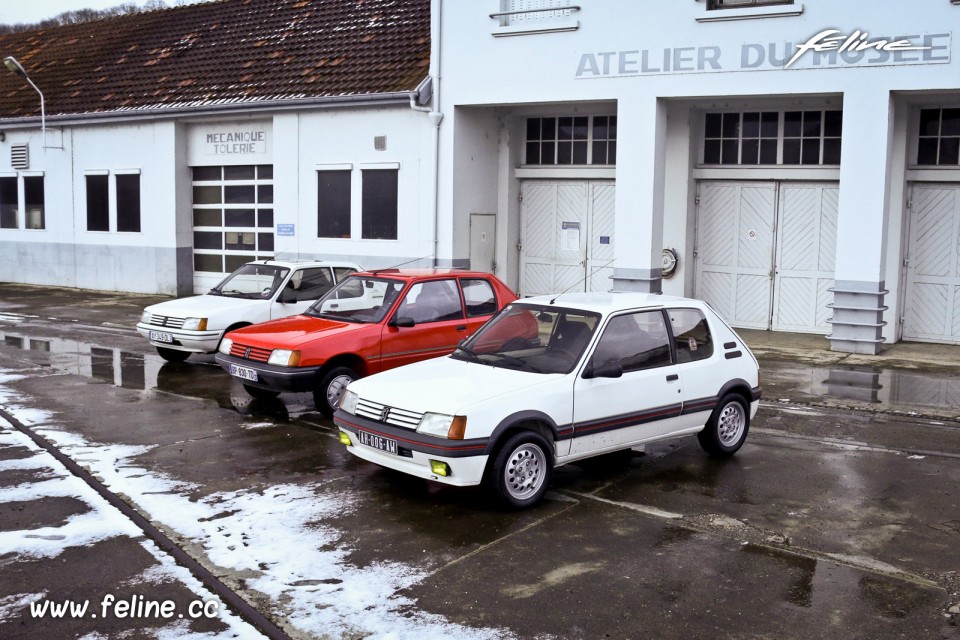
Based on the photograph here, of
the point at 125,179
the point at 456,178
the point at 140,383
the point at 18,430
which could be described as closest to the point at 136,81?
the point at 125,179

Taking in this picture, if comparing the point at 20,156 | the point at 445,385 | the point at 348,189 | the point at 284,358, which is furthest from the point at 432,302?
the point at 20,156

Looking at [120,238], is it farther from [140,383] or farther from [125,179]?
[140,383]

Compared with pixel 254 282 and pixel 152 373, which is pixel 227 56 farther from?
pixel 152 373

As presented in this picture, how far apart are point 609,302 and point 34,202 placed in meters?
20.7

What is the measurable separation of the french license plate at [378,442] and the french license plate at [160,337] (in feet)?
19.4

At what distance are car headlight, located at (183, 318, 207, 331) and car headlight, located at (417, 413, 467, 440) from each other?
6.06 m

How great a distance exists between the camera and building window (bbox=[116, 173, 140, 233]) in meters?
22.2

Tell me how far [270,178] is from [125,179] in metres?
4.19

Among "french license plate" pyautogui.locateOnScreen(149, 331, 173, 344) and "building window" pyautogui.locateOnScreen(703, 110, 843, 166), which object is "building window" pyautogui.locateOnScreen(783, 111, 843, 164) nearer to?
"building window" pyautogui.locateOnScreen(703, 110, 843, 166)

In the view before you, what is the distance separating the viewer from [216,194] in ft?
70.4

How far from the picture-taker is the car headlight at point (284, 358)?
951 centimetres

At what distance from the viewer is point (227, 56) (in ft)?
70.5

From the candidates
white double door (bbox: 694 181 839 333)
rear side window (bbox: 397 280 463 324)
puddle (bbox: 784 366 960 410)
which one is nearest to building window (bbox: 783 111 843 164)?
white double door (bbox: 694 181 839 333)

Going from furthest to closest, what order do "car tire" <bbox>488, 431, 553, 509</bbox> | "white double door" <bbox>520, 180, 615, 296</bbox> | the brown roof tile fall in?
1. the brown roof tile
2. "white double door" <bbox>520, 180, 615, 296</bbox>
3. "car tire" <bbox>488, 431, 553, 509</bbox>
